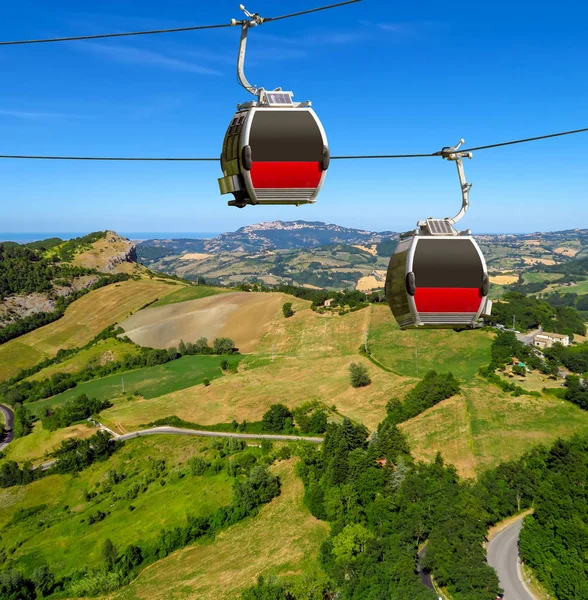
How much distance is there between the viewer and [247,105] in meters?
10.2

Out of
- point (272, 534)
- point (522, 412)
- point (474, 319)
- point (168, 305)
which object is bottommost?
point (272, 534)

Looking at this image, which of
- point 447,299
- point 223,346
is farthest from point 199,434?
point 447,299

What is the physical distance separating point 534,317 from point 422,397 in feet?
225

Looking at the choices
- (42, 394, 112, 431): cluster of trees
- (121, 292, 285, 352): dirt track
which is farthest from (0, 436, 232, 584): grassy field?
(121, 292, 285, 352): dirt track

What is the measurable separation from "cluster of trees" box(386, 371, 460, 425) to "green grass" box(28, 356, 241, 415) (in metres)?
41.6

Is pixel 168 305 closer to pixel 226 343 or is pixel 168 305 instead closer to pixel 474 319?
pixel 226 343

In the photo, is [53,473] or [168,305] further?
[168,305]

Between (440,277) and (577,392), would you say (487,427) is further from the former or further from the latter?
(440,277)

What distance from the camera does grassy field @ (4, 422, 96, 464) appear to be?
255ft

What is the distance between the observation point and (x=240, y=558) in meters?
50.2

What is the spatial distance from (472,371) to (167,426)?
5691 cm

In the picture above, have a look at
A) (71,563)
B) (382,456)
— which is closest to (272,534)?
(382,456)

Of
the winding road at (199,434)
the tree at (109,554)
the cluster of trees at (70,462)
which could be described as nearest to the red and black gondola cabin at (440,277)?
the tree at (109,554)

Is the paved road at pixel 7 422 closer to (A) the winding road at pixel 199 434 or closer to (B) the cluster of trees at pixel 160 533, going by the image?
(B) the cluster of trees at pixel 160 533
